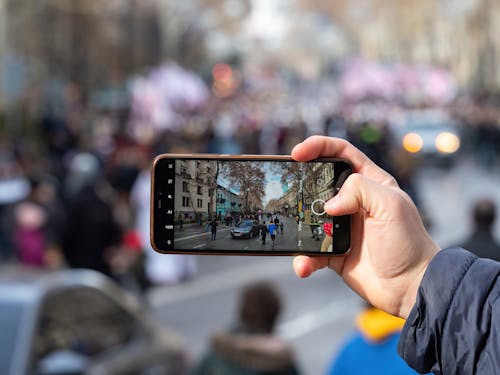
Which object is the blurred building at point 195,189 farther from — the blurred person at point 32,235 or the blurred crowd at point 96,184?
the blurred person at point 32,235

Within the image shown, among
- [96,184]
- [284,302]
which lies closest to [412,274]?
[96,184]

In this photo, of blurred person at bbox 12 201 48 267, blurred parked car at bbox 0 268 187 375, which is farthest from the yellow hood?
blurred person at bbox 12 201 48 267

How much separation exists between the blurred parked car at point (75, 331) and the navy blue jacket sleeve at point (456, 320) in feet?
11.1

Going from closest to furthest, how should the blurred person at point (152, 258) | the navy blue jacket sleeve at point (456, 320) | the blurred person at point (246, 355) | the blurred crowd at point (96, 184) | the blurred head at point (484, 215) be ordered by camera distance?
the navy blue jacket sleeve at point (456, 320) < the blurred person at point (246, 355) < the blurred head at point (484, 215) < the blurred crowd at point (96, 184) < the blurred person at point (152, 258)

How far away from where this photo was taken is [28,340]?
520 centimetres

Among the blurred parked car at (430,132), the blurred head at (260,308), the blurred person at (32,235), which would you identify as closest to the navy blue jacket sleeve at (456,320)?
the blurred head at (260,308)

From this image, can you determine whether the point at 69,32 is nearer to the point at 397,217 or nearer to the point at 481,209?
the point at 481,209

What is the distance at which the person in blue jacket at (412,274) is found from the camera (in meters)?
1.77

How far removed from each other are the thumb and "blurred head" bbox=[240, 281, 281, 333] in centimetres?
274

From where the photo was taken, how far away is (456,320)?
179cm

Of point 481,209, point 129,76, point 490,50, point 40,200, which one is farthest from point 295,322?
point 129,76

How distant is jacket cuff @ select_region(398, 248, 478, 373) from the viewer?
5.96 ft

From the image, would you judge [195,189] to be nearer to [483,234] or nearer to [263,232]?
[263,232]

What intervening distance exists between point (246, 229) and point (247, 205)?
1.8 inches
